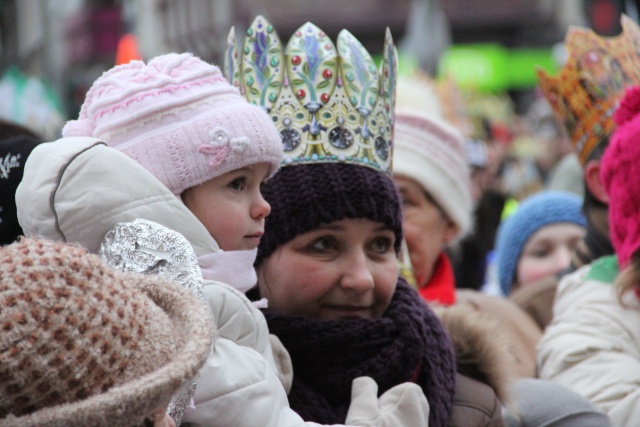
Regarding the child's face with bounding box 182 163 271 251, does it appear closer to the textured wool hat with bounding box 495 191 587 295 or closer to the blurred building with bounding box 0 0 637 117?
the textured wool hat with bounding box 495 191 587 295

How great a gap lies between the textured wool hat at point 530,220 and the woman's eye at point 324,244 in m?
3.37

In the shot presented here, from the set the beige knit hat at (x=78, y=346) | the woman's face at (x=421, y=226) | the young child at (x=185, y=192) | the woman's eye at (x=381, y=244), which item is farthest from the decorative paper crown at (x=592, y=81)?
the beige knit hat at (x=78, y=346)

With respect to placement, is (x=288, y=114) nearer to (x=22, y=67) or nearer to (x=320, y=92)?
(x=320, y=92)

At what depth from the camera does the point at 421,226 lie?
476cm

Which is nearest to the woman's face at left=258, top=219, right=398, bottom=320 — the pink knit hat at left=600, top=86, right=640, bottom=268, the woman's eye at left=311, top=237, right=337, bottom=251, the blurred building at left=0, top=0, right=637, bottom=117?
the woman's eye at left=311, top=237, right=337, bottom=251

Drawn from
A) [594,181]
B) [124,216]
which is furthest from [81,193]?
[594,181]

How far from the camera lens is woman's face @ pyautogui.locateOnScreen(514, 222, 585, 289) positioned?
6.09 m

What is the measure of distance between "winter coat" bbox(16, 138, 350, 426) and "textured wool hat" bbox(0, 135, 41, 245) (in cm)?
16

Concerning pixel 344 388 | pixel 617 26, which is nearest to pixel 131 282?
pixel 344 388

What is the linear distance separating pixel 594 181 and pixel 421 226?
733 mm

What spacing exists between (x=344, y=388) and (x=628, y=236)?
1.26 meters

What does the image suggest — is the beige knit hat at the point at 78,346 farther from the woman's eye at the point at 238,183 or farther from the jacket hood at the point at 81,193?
the woman's eye at the point at 238,183

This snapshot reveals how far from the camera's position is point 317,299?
2.95m

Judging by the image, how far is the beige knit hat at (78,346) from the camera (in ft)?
5.12
